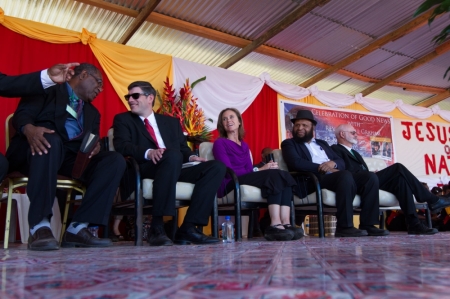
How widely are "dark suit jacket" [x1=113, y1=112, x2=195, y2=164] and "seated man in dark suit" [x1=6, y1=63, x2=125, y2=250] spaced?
0.70 ft

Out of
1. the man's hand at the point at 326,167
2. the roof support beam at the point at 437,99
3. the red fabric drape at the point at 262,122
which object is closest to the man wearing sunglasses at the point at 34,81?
the man's hand at the point at 326,167

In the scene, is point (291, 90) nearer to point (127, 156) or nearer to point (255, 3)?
point (255, 3)

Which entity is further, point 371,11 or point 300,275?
point 371,11

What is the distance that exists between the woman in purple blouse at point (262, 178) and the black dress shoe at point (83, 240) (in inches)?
40.4

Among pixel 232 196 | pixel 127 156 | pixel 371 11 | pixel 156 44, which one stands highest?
pixel 371 11

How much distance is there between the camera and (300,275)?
557 millimetres

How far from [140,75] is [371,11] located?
3179 millimetres

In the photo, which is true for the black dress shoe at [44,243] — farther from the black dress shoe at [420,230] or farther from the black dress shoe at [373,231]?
the black dress shoe at [420,230]

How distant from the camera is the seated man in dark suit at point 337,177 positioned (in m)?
3.02

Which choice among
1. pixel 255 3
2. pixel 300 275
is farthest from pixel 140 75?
pixel 300 275

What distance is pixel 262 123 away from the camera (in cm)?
627

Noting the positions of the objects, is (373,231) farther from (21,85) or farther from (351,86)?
(351,86)

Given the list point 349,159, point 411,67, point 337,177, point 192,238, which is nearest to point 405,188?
point 349,159

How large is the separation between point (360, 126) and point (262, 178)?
491 centimetres
